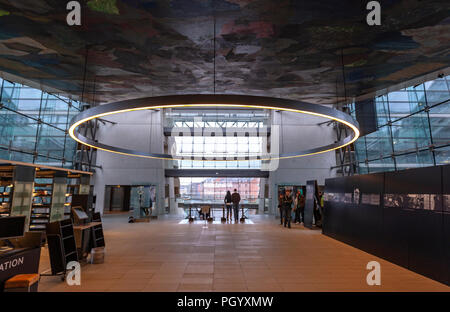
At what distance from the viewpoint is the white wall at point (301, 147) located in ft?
62.3

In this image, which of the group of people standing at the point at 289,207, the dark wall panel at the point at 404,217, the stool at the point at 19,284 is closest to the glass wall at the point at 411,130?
the group of people standing at the point at 289,207

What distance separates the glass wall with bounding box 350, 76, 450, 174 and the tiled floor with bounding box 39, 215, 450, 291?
6.26 m

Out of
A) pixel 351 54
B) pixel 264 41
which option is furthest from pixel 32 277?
pixel 351 54

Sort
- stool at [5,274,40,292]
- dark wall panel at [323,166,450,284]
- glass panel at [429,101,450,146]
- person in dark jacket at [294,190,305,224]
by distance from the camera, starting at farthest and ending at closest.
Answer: person in dark jacket at [294,190,305,224], glass panel at [429,101,450,146], dark wall panel at [323,166,450,284], stool at [5,274,40,292]

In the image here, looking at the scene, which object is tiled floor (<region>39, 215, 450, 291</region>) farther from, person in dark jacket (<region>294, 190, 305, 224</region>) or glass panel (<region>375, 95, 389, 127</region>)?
glass panel (<region>375, 95, 389, 127</region>)

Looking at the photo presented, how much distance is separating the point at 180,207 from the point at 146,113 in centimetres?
793

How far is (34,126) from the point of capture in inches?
493

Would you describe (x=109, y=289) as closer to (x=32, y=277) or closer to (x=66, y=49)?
(x=32, y=277)

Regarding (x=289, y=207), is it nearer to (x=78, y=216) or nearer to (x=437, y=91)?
(x=437, y=91)

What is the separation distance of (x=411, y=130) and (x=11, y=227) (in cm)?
1451

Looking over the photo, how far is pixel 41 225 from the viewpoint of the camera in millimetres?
9375

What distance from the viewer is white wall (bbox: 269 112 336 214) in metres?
19.0

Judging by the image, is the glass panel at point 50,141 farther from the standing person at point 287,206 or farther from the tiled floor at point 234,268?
the standing person at point 287,206

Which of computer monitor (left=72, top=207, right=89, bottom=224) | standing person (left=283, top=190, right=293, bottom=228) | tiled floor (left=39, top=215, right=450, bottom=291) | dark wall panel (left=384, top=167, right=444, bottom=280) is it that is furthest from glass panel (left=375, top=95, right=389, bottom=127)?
computer monitor (left=72, top=207, right=89, bottom=224)
